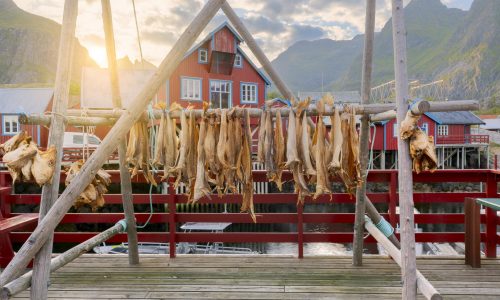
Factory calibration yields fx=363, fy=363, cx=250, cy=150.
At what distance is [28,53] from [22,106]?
126 m

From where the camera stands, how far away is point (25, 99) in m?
28.5

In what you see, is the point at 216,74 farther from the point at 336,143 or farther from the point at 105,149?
the point at 105,149

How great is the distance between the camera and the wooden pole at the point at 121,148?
4066 mm

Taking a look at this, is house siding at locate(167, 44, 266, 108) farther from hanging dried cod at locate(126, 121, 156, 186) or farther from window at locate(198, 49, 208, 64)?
hanging dried cod at locate(126, 121, 156, 186)

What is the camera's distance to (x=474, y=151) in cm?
3925

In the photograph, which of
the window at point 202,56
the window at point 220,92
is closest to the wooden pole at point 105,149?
the window at point 202,56

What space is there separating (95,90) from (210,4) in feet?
82.6

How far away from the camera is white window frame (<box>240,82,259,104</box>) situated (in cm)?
2758

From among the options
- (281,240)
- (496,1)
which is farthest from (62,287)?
(496,1)

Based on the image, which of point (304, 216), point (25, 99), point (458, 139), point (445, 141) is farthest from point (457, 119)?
point (25, 99)

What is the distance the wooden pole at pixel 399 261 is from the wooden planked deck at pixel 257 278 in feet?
2.06

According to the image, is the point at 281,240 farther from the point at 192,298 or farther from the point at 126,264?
the point at 126,264

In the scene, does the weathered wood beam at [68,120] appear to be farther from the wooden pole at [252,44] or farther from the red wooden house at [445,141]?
the red wooden house at [445,141]

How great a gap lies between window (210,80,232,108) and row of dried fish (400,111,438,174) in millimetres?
23891
